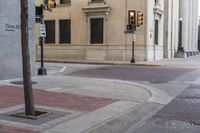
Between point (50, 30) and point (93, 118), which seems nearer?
point (93, 118)

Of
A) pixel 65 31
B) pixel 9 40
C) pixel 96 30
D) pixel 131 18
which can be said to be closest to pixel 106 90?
pixel 9 40

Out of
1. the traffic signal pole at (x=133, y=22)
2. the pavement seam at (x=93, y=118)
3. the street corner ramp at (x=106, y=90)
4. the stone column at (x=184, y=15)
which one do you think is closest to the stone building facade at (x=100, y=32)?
the traffic signal pole at (x=133, y=22)

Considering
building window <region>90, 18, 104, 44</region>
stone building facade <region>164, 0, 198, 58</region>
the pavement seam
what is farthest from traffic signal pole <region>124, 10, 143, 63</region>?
the pavement seam

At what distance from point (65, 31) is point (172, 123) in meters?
33.3

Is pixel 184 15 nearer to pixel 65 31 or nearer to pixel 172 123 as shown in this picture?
pixel 65 31

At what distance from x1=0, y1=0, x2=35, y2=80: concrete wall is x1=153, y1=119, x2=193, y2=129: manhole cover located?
8901mm

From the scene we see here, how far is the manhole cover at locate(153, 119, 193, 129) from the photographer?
9.02m

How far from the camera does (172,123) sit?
9.34 metres

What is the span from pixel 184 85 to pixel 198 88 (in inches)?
49.5

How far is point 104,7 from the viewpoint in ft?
129

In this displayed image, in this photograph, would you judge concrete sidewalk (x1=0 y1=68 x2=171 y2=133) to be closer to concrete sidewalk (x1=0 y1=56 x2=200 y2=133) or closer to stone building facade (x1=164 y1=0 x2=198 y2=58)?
concrete sidewalk (x1=0 y1=56 x2=200 y2=133)

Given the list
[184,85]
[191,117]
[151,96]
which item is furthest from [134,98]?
[184,85]

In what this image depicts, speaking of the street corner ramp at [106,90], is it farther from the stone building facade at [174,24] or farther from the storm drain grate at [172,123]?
the stone building facade at [174,24]

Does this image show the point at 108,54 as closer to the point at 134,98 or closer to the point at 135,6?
the point at 135,6
